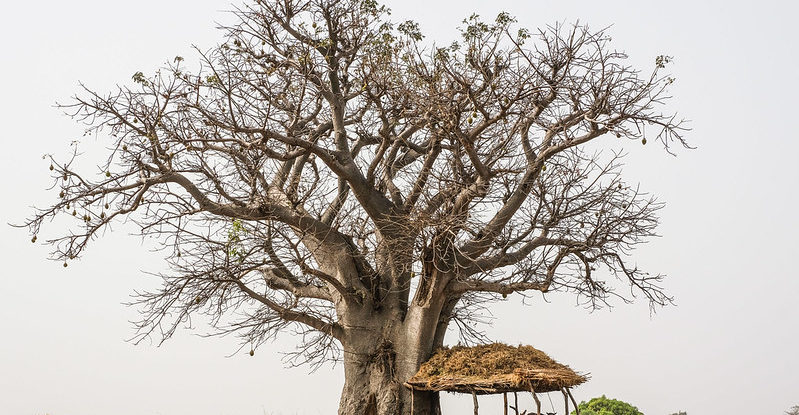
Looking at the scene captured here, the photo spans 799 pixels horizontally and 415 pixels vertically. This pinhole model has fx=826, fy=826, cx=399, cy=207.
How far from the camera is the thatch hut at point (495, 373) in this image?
8.39 metres

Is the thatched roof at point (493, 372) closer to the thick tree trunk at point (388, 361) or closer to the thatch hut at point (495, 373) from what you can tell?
the thatch hut at point (495, 373)

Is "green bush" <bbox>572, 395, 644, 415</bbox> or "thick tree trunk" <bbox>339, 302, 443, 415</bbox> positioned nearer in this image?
"thick tree trunk" <bbox>339, 302, 443, 415</bbox>

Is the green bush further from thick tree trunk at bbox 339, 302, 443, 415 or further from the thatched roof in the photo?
thick tree trunk at bbox 339, 302, 443, 415

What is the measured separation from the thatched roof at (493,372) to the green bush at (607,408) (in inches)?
123

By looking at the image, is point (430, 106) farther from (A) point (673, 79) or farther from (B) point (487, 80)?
(A) point (673, 79)

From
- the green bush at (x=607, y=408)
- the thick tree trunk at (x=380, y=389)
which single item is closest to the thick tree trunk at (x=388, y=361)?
the thick tree trunk at (x=380, y=389)

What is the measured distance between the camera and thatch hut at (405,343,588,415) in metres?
8.39

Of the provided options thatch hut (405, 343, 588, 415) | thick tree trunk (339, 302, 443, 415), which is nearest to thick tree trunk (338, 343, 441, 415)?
thick tree trunk (339, 302, 443, 415)

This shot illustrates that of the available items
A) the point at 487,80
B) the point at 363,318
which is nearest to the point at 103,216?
the point at 363,318

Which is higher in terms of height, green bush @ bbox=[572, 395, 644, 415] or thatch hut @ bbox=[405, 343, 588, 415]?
green bush @ bbox=[572, 395, 644, 415]

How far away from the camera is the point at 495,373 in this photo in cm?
855

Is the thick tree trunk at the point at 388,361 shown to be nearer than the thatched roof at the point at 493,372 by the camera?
No

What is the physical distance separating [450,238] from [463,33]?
2.58 meters

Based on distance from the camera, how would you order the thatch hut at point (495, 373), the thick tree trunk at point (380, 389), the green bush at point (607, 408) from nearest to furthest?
the thatch hut at point (495, 373)
the thick tree trunk at point (380, 389)
the green bush at point (607, 408)
